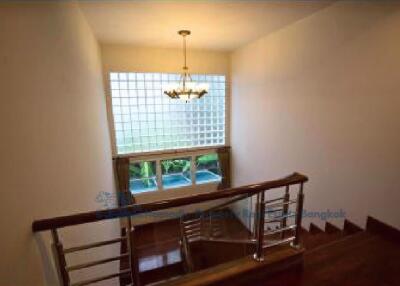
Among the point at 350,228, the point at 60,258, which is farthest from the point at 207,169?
the point at 60,258

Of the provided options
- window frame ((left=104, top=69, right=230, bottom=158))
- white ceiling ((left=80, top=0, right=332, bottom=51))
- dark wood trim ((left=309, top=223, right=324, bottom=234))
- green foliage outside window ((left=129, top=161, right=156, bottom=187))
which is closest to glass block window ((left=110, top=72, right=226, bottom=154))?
window frame ((left=104, top=69, right=230, bottom=158))

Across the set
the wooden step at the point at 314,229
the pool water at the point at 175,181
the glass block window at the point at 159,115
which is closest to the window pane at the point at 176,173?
the pool water at the point at 175,181

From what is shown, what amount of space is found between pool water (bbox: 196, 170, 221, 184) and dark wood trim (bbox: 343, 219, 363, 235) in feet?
10.7

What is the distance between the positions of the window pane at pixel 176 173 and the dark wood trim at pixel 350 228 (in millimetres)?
3435

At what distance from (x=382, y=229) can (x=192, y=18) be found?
3.27 meters

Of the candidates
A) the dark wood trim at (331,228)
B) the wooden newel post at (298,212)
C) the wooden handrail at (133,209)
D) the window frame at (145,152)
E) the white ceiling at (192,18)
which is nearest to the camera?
the wooden handrail at (133,209)

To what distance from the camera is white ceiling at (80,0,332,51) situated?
8.36ft

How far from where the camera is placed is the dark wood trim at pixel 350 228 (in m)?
2.61

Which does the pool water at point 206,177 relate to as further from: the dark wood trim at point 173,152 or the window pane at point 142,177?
the window pane at point 142,177

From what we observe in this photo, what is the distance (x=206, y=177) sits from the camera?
5773 millimetres

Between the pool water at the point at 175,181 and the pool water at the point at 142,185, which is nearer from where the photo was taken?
the pool water at the point at 142,185

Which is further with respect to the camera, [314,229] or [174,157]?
[174,157]

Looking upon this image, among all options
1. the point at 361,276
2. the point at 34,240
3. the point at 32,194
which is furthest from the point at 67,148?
the point at 361,276

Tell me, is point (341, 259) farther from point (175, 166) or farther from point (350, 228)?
point (175, 166)
